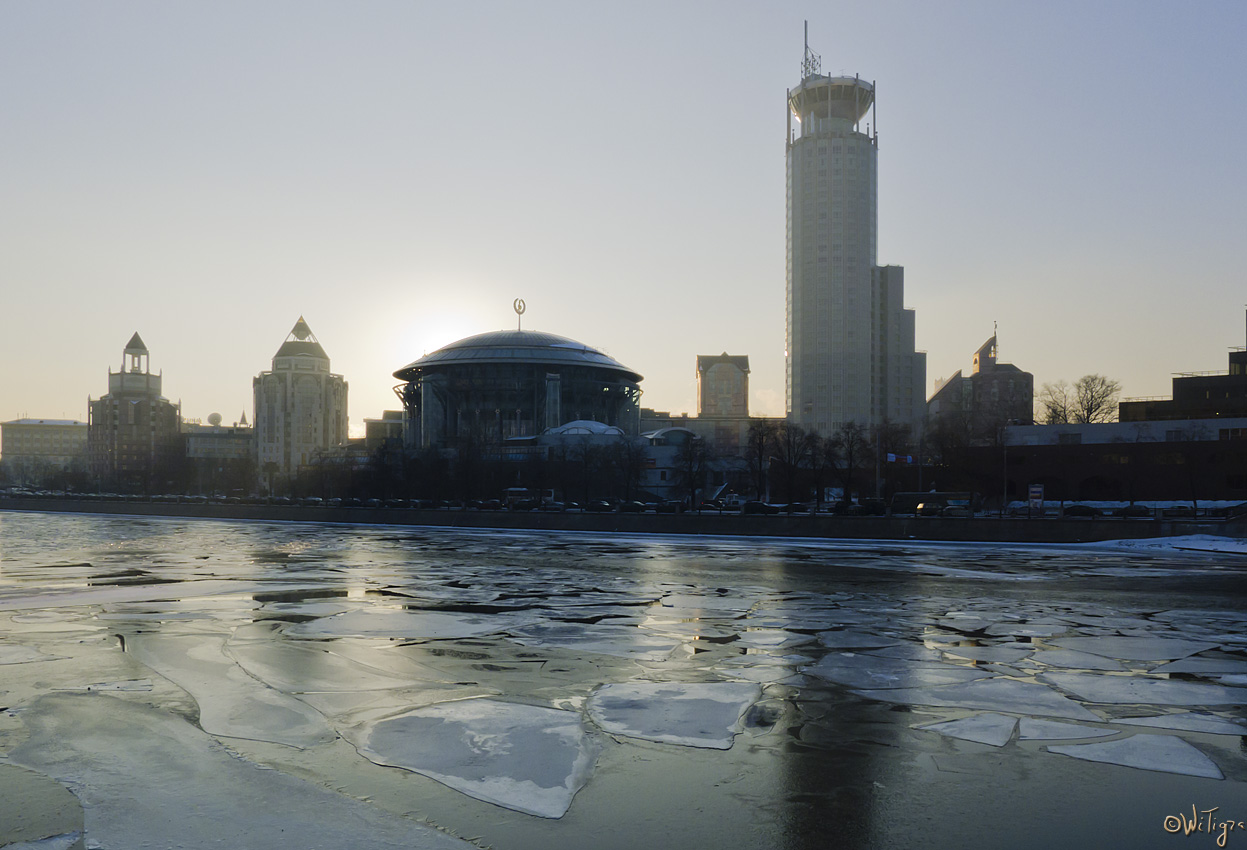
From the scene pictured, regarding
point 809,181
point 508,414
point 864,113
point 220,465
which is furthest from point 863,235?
point 220,465

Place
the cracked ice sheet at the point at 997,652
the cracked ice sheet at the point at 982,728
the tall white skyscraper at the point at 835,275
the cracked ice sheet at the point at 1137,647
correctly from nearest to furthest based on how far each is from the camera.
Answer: the cracked ice sheet at the point at 982,728 < the cracked ice sheet at the point at 997,652 < the cracked ice sheet at the point at 1137,647 < the tall white skyscraper at the point at 835,275

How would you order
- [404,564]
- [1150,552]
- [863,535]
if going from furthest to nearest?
[863,535] < [1150,552] < [404,564]

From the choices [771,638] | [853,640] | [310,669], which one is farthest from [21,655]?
[853,640]

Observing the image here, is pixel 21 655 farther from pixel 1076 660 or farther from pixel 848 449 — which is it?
pixel 848 449

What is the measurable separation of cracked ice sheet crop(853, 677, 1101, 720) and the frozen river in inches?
2.5

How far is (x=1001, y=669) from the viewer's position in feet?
45.9

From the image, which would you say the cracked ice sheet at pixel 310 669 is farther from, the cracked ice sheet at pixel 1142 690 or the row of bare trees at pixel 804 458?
the row of bare trees at pixel 804 458

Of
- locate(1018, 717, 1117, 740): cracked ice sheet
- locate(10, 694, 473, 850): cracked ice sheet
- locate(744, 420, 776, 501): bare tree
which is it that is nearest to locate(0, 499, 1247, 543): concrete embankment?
locate(744, 420, 776, 501): bare tree

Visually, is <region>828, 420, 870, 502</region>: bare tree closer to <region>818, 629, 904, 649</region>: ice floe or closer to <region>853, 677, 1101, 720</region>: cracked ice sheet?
<region>818, 629, 904, 649</region>: ice floe

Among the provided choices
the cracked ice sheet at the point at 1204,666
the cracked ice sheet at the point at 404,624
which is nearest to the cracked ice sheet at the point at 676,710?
the cracked ice sheet at the point at 404,624

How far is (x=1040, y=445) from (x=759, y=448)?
26.0m

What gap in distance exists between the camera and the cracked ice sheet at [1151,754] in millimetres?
9078

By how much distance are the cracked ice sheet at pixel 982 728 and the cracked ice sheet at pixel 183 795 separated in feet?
19.1

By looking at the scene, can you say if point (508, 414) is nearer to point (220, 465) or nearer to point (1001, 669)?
point (220, 465)
